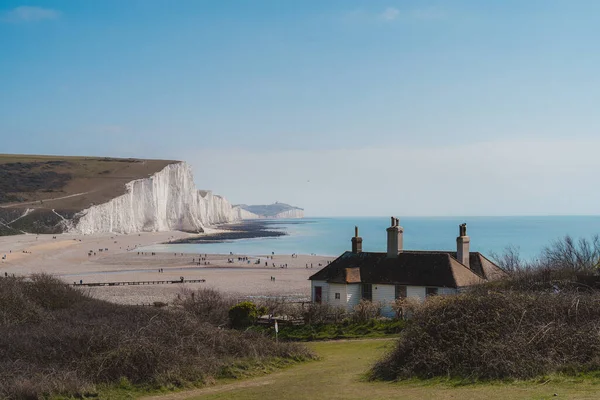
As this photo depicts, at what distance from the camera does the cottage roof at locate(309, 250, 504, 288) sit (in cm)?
3116

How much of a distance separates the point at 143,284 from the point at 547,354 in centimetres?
4785

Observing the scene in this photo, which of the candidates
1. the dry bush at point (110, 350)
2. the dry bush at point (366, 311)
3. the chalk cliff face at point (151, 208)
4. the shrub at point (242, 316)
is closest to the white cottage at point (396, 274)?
the dry bush at point (366, 311)

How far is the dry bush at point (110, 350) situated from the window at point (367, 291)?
31.0ft

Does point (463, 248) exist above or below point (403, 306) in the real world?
above

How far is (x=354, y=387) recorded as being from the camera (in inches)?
650

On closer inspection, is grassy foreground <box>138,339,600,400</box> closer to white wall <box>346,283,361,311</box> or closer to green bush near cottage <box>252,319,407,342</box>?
green bush near cottage <box>252,319,407,342</box>

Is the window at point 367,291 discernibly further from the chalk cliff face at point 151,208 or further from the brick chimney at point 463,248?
the chalk cliff face at point 151,208

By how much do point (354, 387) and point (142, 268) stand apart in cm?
6463

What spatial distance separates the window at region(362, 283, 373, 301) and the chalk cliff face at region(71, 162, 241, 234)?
4594 inches

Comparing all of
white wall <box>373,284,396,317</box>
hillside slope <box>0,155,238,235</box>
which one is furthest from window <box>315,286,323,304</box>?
hillside slope <box>0,155,238,235</box>

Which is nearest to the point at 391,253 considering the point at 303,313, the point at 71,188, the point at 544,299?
the point at 303,313

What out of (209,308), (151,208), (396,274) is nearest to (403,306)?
(396,274)

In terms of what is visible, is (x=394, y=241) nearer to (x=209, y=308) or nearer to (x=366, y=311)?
A: (x=366, y=311)

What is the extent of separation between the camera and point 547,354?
1534 centimetres
